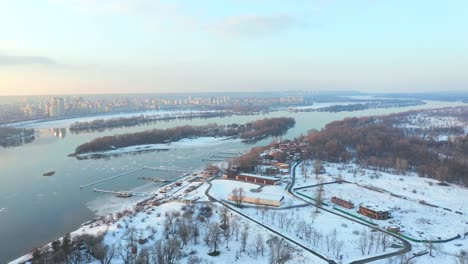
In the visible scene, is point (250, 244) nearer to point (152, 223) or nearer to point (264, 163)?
point (152, 223)

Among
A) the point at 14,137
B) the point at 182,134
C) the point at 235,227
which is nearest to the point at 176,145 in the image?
the point at 182,134

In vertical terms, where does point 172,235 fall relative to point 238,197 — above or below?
below

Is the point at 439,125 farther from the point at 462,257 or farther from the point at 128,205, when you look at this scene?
the point at 128,205

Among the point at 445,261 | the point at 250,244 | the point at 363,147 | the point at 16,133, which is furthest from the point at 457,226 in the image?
the point at 16,133

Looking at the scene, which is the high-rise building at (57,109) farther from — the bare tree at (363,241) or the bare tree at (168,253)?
the bare tree at (363,241)

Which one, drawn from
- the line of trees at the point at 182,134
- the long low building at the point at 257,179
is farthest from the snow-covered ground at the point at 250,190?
the line of trees at the point at 182,134

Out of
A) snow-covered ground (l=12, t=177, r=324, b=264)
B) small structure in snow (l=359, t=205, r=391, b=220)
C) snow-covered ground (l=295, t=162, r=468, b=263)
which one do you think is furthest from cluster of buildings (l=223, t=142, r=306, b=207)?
small structure in snow (l=359, t=205, r=391, b=220)
